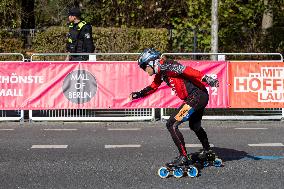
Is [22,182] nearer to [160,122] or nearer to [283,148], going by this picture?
[283,148]

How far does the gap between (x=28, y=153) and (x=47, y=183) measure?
107 inches

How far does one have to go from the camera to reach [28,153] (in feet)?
39.3

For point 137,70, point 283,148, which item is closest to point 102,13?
point 137,70

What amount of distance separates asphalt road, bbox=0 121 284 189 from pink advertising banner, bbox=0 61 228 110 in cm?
47

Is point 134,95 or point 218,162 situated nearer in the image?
point 134,95

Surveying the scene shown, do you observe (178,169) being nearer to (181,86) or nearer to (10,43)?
(181,86)

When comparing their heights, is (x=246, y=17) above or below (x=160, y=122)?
above

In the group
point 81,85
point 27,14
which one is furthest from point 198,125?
point 27,14

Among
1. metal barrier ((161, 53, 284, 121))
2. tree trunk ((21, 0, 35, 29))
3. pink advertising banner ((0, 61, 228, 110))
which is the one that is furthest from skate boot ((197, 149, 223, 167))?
tree trunk ((21, 0, 35, 29))

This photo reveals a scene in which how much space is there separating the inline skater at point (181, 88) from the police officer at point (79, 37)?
7377 mm

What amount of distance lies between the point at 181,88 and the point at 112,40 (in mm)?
16719

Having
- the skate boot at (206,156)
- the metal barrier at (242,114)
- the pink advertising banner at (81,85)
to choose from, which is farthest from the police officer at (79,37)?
the skate boot at (206,156)

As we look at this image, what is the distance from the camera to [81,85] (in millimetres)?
16453

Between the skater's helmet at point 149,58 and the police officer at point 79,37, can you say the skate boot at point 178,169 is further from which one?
→ the police officer at point 79,37
